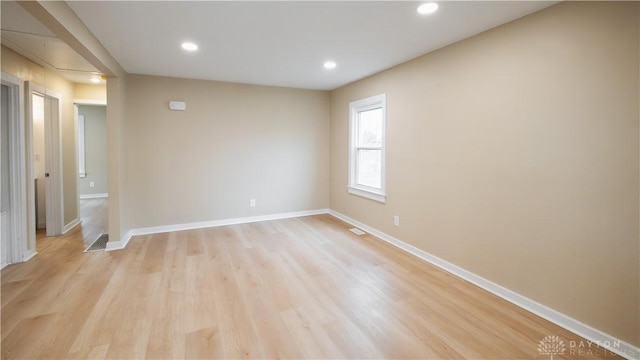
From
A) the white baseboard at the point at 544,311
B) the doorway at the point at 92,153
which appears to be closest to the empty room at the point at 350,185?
the white baseboard at the point at 544,311

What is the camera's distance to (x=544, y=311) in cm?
237

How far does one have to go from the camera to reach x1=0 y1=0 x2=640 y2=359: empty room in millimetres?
2020

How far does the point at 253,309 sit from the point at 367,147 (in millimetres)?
3123

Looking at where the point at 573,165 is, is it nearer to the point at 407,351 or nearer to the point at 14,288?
the point at 407,351

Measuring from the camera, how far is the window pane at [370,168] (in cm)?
461

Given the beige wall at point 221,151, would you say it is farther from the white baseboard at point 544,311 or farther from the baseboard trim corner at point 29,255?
the white baseboard at point 544,311

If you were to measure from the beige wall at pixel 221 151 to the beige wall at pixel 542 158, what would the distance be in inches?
96.3

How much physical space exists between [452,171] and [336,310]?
186cm

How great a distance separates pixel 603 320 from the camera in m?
2.04

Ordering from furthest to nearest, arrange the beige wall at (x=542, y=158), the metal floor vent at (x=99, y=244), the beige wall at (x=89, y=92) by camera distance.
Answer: the beige wall at (x=89, y=92)
the metal floor vent at (x=99, y=244)
the beige wall at (x=542, y=158)

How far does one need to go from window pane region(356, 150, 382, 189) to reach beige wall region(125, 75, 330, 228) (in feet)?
3.13

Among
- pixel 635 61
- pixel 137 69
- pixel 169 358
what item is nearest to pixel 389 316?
pixel 169 358

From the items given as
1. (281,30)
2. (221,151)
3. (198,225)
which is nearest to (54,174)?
(198,225)

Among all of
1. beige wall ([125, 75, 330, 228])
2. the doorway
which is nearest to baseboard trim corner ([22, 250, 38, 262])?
beige wall ([125, 75, 330, 228])
